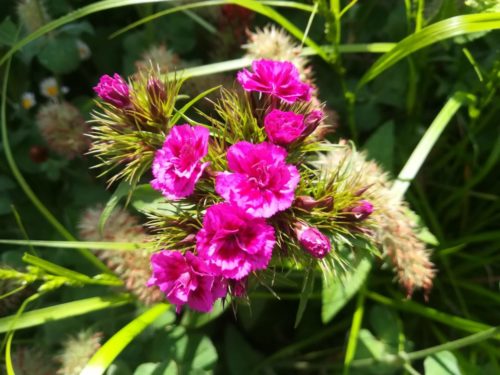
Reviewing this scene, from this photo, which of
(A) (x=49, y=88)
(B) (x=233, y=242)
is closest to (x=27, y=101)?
(A) (x=49, y=88)

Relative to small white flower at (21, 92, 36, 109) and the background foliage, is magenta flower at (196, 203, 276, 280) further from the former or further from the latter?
small white flower at (21, 92, 36, 109)

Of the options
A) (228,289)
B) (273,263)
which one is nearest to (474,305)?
(273,263)

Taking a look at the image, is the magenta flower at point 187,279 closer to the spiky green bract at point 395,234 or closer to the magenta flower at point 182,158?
the magenta flower at point 182,158

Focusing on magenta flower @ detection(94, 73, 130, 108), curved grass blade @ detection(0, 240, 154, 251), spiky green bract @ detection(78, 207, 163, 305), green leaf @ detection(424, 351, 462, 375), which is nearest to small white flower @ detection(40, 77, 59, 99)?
spiky green bract @ detection(78, 207, 163, 305)

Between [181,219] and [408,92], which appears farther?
[408,92]

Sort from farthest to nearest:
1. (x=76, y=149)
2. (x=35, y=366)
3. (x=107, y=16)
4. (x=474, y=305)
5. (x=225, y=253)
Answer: (x=107, y=16) < (x=474, y=305) < (x=76, y=149) < (x=35, y=366) < (x=225, y=253)

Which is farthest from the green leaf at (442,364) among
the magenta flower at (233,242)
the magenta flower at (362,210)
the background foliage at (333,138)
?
the magenta flower at (233,242)

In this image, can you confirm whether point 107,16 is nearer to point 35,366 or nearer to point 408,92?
point 408,92

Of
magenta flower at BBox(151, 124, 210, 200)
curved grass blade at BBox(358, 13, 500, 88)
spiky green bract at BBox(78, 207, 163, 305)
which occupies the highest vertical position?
curved grass blade at BBox(358, 13, 500, 88)
